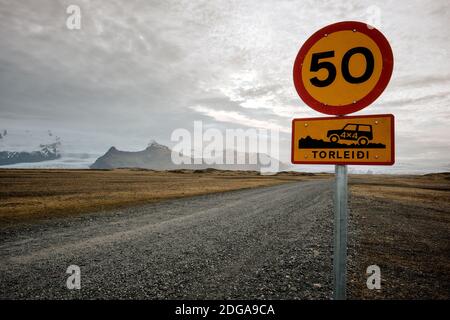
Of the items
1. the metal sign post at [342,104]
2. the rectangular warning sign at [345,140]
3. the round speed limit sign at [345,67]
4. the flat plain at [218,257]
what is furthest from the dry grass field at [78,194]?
the round speed limit sign at [345,67]

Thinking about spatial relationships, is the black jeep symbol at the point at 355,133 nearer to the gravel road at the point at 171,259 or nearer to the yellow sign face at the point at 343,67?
the yellow sign face at the point at 343,67

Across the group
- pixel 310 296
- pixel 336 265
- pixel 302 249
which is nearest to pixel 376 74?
pixel 336 265

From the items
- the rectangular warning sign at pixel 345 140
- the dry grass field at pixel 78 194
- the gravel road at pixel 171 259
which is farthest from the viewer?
the dry grass field at pixel 78 194

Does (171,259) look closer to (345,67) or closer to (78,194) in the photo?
(345,67)

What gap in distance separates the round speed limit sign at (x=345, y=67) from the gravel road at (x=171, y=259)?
3610 millimetres

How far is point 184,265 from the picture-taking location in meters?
6.05

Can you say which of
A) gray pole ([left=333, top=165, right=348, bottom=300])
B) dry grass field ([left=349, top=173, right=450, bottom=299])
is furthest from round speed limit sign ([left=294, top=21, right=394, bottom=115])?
dry grass field ([left=349, top=173, right=450, bottom=299])

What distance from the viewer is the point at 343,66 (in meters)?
2.82

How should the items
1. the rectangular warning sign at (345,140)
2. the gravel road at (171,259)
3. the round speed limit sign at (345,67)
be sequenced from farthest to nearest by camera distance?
the gravel road at (171,259) → the round speed limit sign at (345,67) → the rectangular warning sign at (345,140)

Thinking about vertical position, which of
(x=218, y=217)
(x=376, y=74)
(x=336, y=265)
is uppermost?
(x=376, y=74)

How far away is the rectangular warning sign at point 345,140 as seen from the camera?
2.55 meters

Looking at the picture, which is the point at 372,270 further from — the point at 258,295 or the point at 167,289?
the point at 167,289

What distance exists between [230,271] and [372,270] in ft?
10.9

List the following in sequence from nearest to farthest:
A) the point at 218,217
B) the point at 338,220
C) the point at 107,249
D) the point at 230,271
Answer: the point at 338,220 → the point at 230,271 → the point at 107,249 → the point at 218,217
